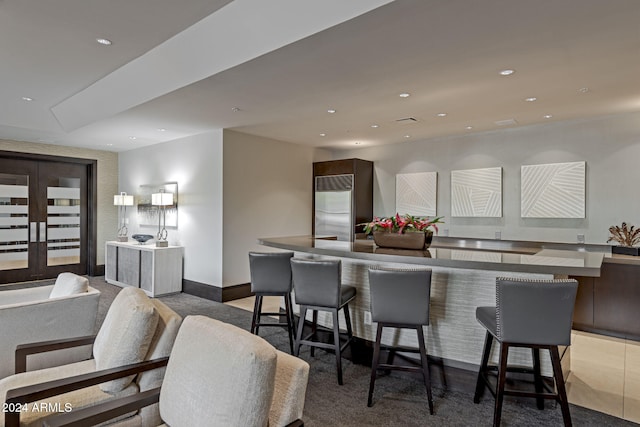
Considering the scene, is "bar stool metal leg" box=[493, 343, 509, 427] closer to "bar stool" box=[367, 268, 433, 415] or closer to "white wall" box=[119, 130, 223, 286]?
"bar stool" box=[367, 268, 433, 415]

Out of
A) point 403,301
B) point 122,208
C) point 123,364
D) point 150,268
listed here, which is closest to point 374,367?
point 403,301

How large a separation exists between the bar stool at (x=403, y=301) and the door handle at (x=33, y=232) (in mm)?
7148

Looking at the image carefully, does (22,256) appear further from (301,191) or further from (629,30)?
(629,30)

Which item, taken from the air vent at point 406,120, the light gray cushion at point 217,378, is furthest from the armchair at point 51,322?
the air vent at point 406,120

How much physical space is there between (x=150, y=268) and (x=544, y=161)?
6251 mm

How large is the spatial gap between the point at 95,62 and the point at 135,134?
8.19 ft

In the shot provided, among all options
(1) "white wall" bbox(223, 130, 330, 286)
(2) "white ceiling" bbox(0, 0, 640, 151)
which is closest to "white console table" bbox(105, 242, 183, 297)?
(1) "white wall" bbox(223, 130, 330, 286)

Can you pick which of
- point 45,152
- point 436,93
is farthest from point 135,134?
point 436,93

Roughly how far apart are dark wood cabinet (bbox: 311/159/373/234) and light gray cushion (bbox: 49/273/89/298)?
4.60 meters

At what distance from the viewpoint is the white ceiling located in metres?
2.47

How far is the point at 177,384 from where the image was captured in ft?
4.98

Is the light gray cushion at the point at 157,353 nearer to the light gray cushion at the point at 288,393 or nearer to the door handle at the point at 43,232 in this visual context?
the light gray cushion at the point at 288,393

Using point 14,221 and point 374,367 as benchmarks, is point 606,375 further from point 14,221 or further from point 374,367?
point 14,221

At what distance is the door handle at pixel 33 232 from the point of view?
685cm
